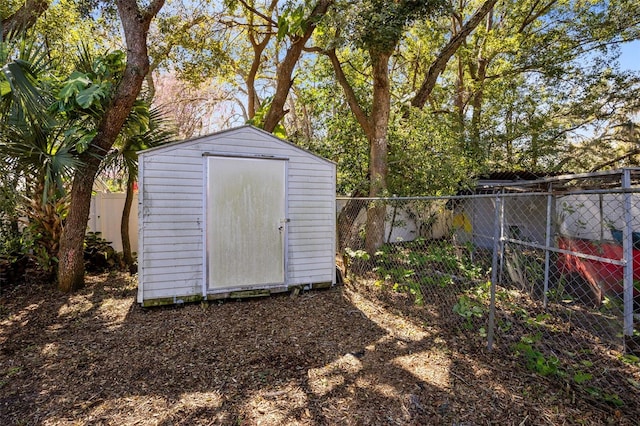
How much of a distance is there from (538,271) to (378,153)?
3202 mm

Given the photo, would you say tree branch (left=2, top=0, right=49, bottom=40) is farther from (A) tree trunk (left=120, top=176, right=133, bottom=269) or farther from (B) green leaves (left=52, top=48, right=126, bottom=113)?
(A) tree trunk (left=120, top=176, right=133, bottom=269)

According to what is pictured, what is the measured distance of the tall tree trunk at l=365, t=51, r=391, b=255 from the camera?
637cm

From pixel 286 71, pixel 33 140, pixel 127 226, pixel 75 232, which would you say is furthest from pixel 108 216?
pixel 286 71

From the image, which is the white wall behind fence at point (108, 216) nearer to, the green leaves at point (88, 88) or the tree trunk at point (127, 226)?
the tree trunk at point (127, 226)

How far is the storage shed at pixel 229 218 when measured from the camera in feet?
14.1

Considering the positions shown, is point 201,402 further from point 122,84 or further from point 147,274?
point 122,84

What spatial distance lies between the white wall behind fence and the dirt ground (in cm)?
261

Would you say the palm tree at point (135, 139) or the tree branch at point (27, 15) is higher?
the tree branch at point (27, 15)

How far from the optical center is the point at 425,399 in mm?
2420

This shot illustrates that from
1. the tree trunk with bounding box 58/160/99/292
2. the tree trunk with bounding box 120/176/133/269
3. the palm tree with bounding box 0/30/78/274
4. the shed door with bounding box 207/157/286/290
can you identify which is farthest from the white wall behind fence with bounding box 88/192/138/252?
the shed door with bounding box 207/157/286/290

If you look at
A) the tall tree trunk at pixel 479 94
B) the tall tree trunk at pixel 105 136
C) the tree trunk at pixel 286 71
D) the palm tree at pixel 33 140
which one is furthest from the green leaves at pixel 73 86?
the tall tree trunk at pixel 479 94

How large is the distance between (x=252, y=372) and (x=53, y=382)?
1514mm

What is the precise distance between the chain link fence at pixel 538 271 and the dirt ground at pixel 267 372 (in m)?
0.31

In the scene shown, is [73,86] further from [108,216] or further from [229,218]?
[108,216]
